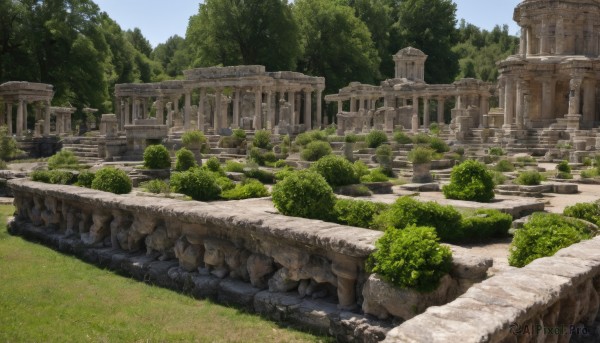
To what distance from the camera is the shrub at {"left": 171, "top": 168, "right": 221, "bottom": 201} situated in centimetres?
1373

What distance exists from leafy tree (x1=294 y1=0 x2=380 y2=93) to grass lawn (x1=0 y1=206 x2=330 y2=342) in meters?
48.1

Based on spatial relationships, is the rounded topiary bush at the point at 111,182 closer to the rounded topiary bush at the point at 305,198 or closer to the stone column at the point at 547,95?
the rounded topiary bush at the point at 305,198

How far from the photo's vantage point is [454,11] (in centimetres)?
6525

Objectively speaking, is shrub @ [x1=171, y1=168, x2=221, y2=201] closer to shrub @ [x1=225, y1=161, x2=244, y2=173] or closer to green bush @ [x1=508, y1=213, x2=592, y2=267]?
shrub @ [x1=225, y1=161, x2=244, y2=173]

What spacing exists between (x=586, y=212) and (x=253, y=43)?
46.5 metres

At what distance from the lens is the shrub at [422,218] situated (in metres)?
8.76

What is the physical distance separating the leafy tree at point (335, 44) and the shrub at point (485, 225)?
4651cm

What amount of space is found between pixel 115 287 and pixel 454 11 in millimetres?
63278

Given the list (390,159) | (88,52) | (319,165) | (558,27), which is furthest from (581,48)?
(88,52)

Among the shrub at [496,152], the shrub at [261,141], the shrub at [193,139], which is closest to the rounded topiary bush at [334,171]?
the shrub at [193,139]

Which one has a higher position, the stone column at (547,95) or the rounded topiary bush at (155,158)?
the stone column at (547,95)

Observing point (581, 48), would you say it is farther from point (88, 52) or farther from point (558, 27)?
point (88, 52)

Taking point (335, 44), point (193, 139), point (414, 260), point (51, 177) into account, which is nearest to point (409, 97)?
point (335, 44)

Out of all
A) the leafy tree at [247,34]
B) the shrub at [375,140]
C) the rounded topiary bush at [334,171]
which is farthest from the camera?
the leafy tree at [247,34]
